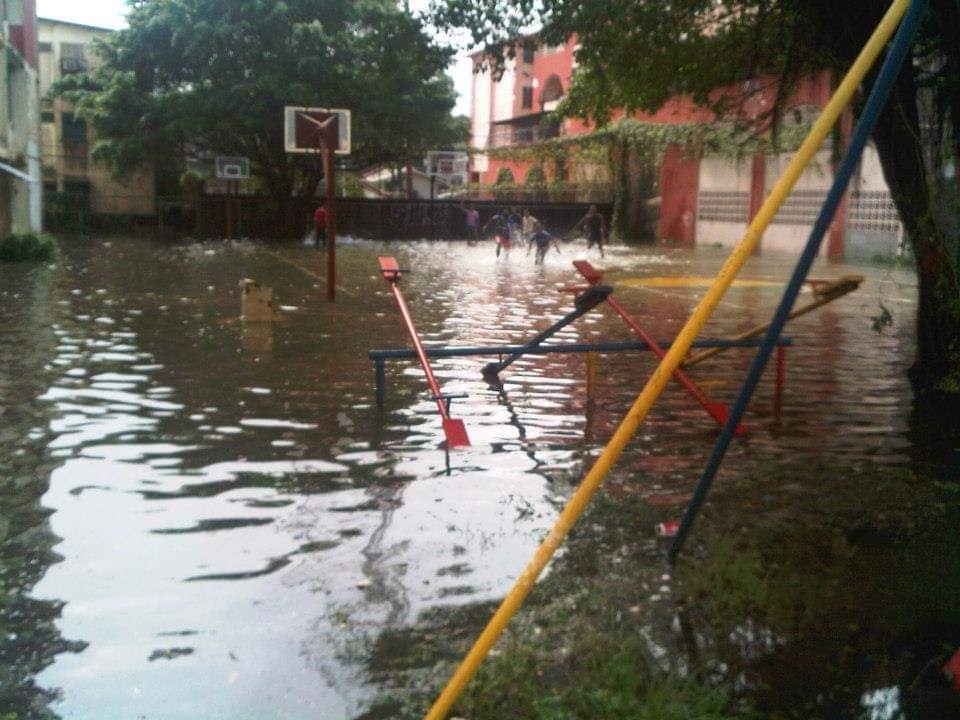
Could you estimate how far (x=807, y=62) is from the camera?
873cm

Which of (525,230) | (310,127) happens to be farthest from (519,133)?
(310,127)

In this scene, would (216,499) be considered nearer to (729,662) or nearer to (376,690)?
(376,690)

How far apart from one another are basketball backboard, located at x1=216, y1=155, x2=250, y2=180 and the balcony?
21232mm

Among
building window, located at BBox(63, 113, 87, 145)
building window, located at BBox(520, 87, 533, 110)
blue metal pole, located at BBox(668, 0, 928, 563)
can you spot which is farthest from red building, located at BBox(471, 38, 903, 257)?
blue metal pole, located at BBox(668, 0, 928, 563)

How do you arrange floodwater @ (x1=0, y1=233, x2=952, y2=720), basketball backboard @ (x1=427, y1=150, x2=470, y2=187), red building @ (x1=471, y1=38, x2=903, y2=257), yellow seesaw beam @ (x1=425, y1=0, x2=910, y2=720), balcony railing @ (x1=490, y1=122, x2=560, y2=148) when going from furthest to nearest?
balcony railing @ (x1=490, y1=122, x2=560, y2=148)
basketball backboard @ (x1=427, y1=150, x2=470, y2=187)
red building @ (x1=471, y1=38, x2=903, y2=257)
floodwater @ (x1=0, y1=233, x2=952, y2=720)
yellow seesaw beam @ (x1=425, y1=0, x2=910, y2=720)

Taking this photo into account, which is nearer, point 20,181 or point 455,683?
point 455,683

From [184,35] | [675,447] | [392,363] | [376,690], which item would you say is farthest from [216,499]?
[184,35]

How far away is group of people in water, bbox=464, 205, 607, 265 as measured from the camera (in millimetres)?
27312

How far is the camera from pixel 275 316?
13414 mm

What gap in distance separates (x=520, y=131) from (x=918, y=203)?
2053 inches

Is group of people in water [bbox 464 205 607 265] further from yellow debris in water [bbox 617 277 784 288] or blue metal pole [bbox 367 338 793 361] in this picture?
blue metal pole [bbox 367 338 793 361]

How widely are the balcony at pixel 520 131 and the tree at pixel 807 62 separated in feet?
142

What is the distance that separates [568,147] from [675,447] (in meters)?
39.1

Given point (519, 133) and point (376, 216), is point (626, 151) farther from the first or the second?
point (519, 133)
